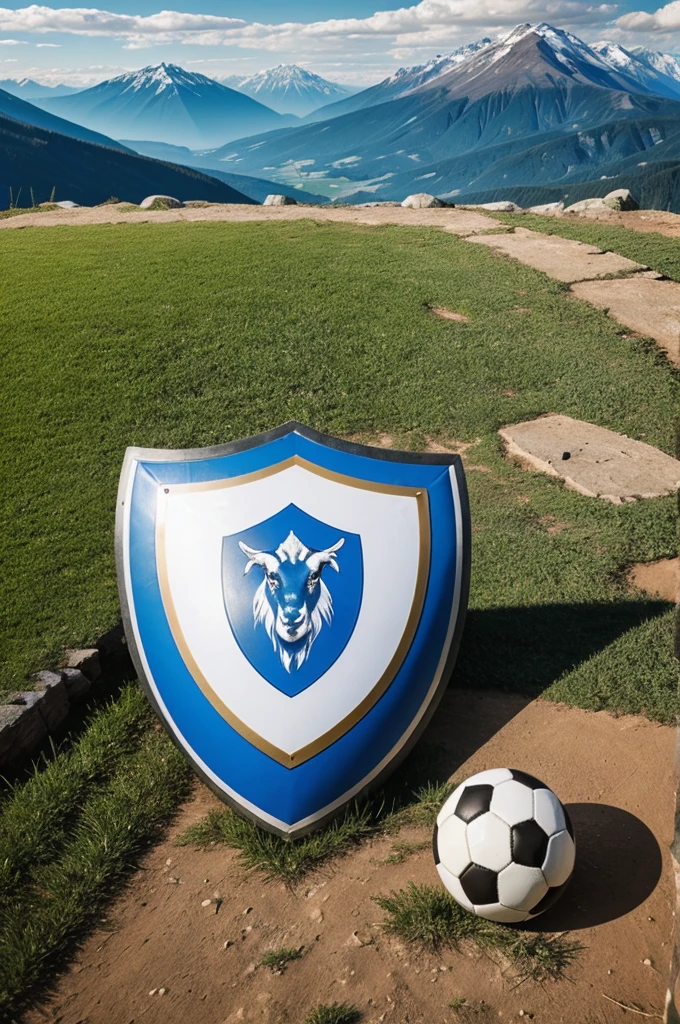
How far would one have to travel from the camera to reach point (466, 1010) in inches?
139

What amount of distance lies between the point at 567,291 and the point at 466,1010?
34.7 ft

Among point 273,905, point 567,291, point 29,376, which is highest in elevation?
point 567,291

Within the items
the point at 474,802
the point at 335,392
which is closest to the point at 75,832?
the point at 474,802

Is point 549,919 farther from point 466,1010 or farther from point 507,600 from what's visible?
point 507,600

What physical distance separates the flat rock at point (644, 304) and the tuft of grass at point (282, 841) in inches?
313

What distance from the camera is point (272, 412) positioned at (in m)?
9.68

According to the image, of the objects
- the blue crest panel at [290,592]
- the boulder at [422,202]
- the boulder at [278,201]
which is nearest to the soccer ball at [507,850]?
the blue crest panel at [290,592]

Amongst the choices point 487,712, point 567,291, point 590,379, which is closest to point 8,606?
point 487,712

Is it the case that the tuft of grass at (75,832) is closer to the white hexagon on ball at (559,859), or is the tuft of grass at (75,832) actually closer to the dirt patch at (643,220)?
the white hexagon on ball at (559,859)

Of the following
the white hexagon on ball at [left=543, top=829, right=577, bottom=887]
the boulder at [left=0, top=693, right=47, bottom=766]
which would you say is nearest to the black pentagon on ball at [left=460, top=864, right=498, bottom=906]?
the white hexagon on ball at [left=543, top=829, right=577, bottom=887]

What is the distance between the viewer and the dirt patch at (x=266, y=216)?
53.5 ft

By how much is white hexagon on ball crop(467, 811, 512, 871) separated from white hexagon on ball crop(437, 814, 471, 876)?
3 cm

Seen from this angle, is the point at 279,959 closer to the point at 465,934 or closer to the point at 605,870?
the point at 465,934

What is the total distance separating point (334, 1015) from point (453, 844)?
0.93m
